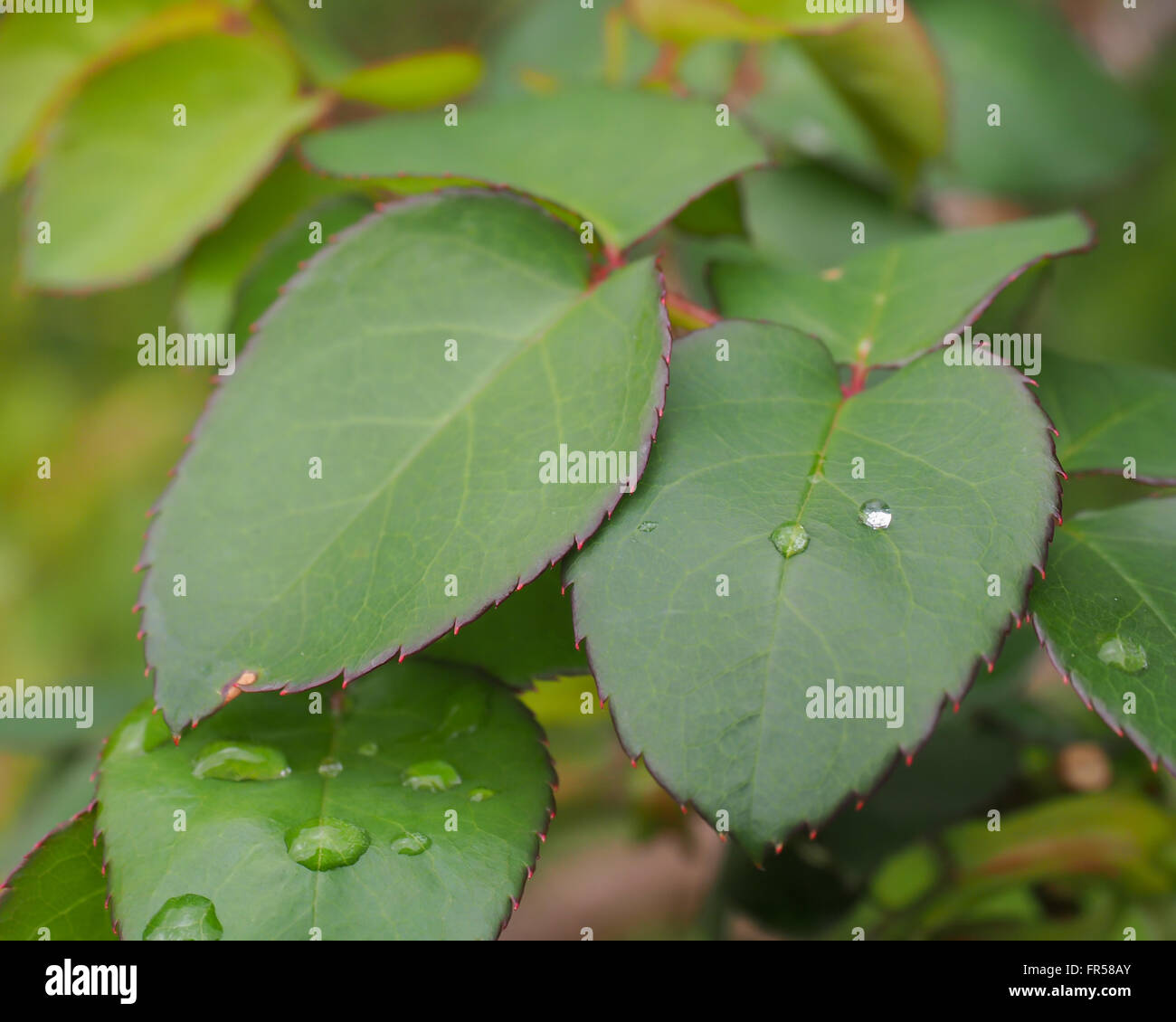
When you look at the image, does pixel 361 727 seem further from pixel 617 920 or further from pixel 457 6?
pixel 457 6

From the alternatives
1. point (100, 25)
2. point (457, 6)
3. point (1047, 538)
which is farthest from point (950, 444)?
point (457, 6)

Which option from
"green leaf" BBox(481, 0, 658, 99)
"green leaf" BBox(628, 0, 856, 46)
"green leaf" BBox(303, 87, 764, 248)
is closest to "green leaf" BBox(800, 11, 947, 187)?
"green leaf" BBox(628, 0, 856, 46)

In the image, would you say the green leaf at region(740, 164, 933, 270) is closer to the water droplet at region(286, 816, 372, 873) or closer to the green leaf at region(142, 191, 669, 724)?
the green leaf at region(142, 191, 669, 724)

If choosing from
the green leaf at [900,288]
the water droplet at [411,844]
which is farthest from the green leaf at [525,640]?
the green leaf at [900,288]

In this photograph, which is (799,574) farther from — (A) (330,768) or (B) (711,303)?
(B) (711,303)

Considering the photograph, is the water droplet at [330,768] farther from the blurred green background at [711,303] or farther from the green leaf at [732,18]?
the green leaf at [732,18]

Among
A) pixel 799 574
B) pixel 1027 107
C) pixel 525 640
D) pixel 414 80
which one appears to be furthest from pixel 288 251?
pixel 1027 107
